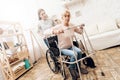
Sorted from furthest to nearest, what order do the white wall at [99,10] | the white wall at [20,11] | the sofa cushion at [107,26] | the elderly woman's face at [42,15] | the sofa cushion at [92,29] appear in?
1. the white wall at [20,11]
2. the white wall at [99,10]
3. the sofa cushion at [92,29]
4. the sofa cushion at [107,26]
5. the elderly woman's face at [42,15]

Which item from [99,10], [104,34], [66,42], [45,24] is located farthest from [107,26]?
[66,42]

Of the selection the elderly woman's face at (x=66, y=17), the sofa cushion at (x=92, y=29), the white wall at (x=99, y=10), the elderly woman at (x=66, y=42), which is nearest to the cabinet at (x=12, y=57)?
the elderly woman at (x=66, y=42)

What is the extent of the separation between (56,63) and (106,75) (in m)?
0.92

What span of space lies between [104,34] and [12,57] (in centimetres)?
221

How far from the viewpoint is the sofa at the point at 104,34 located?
3375mm

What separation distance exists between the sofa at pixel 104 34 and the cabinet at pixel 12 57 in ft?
5.01

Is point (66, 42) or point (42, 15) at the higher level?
point (42, 15)

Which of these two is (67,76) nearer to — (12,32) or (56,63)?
(56,63)

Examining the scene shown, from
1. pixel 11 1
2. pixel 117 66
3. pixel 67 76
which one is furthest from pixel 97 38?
pixel 11 1

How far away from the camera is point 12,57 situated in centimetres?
286

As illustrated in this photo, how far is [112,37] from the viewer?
11.1 feet

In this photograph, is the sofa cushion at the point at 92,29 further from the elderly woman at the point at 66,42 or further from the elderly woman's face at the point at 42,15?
the elderly woman at the point at 66,42

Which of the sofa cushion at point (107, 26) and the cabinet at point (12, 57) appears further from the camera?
the sofa cushion at point (107, 26)

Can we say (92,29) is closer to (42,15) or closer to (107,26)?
(107,26)
